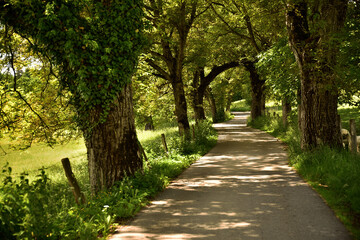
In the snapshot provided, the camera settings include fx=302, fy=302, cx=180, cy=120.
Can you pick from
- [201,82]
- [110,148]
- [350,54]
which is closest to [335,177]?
[350,54]

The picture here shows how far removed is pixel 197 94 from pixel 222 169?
17.8 m

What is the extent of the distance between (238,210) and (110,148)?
3501 millimetres

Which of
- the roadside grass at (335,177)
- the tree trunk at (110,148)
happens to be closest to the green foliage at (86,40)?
the tree trunk at (110,148)

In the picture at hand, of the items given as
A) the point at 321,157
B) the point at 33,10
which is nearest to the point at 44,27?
the point at 33,10

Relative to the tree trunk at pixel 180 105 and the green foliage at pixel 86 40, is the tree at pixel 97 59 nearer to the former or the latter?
the green foliage at pixel 86 40

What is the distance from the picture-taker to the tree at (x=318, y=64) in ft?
31.2

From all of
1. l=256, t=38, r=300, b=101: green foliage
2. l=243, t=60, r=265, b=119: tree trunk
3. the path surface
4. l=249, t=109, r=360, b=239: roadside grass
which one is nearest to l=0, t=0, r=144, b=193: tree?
the path surface

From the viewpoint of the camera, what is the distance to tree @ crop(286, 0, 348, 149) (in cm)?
951

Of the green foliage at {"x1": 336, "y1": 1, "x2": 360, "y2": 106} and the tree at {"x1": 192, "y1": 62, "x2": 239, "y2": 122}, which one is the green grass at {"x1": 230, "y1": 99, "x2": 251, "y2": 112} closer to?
the tree at {"x1": 192, "y1": 62, "x2": 239, "y2": 122}

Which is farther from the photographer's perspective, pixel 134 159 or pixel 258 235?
pixel 134 159

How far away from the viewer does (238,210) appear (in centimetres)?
622

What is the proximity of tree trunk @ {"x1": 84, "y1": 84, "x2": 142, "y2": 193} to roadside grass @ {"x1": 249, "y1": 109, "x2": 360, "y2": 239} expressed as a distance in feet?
16.0

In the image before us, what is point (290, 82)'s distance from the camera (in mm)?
14266

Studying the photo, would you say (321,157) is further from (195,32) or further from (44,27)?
(195,32)
